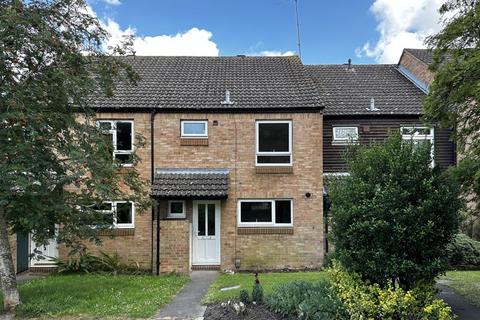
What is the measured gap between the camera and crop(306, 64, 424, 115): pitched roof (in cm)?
1656

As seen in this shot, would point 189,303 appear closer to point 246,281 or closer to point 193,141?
point 246,281

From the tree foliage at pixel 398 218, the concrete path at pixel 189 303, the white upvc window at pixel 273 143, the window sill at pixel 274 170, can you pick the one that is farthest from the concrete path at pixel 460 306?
the white upvc window at pixel 273 143

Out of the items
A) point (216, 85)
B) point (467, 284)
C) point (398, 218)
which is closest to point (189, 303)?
point (398, 218)

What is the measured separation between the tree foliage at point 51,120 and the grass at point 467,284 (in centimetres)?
851

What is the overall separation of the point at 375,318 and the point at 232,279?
250 inches

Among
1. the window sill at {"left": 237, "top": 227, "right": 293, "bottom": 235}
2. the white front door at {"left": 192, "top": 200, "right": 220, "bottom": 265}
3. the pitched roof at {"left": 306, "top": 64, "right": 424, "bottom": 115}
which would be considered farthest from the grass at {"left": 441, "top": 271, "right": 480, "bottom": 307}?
the white front door at {"left": 192, "top": 200, "right": 220, "bottom": 265}

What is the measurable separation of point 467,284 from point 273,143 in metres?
7.29

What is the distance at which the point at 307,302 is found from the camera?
723cm

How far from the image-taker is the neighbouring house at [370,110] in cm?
1614

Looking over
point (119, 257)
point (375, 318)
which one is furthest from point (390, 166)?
point (119, 257)

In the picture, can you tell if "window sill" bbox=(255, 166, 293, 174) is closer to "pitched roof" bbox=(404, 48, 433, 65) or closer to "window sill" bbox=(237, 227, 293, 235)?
"window sill" bbox=(237, 227, 293, 235)

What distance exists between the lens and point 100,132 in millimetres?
9758

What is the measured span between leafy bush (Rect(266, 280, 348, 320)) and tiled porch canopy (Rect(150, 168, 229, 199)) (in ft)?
20.1

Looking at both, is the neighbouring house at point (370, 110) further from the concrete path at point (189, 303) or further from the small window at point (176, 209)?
the small window at point (176, 209)
